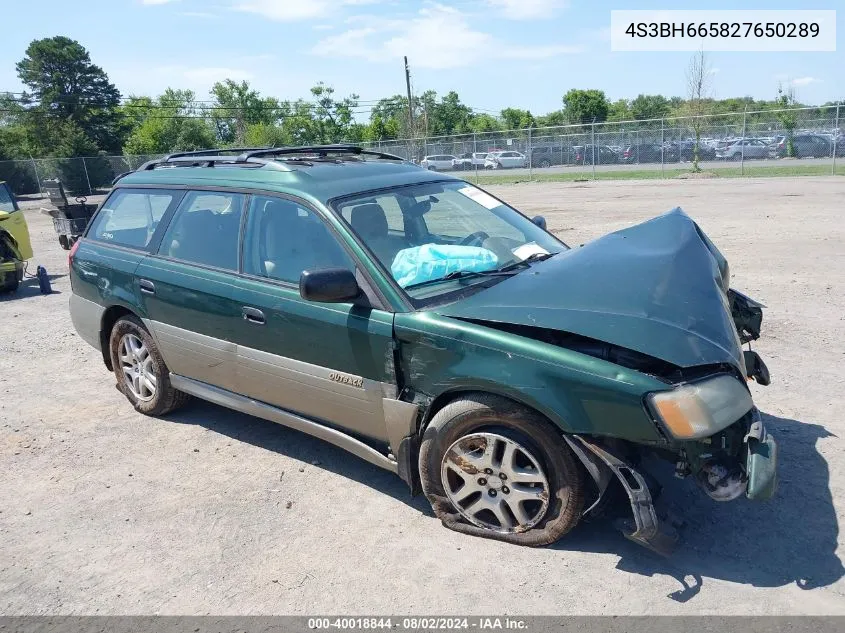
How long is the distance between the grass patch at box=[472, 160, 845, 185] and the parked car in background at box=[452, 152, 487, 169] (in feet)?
4.53

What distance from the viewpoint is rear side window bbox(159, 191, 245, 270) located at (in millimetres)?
4414

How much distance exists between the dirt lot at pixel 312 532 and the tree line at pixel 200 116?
1498 inches

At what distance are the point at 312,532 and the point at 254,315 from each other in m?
1.31

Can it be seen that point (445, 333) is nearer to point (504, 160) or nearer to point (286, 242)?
point (286, 242)

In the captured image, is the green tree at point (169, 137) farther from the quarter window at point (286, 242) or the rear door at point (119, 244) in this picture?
the quarter window at point (286, 242)

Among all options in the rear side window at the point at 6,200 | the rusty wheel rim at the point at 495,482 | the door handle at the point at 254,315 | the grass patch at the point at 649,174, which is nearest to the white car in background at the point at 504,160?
the grass patch at the point at 649,174

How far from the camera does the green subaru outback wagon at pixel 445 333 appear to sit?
3018 millimetres

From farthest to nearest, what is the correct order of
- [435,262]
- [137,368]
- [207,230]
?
1. [137,368]
2. [207,230]
3. [435,262]

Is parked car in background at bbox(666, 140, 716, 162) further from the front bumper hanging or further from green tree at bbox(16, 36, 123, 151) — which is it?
green tree at bbox(16, 36, 123, 151)

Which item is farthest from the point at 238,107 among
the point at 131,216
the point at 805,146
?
the point at 131,216

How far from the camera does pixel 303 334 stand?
3.92 m

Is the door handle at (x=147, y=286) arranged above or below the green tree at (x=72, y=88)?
below

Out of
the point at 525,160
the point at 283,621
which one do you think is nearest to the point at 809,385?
the point at 283,621

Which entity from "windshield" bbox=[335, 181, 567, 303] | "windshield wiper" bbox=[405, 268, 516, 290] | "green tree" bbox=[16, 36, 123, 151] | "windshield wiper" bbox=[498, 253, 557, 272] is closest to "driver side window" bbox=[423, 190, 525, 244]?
"windshield" bbox=[335, 181, 567, 303]
